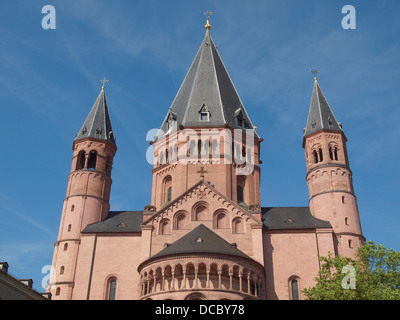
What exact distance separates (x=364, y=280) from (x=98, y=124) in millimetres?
34100

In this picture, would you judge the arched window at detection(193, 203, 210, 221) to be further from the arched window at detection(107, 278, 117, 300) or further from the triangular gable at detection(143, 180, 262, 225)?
the arched window at detection(107, 278, 117, 300)

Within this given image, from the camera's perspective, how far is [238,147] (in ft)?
166

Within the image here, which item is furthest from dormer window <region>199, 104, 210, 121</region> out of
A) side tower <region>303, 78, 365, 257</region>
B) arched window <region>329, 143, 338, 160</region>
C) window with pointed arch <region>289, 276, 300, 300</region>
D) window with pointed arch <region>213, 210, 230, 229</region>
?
window with pointed arch <region>289, 276, 300, 300</region>

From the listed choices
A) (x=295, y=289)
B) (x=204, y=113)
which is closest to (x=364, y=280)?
(x=295, y=289)

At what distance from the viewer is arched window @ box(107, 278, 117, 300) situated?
41906 mm

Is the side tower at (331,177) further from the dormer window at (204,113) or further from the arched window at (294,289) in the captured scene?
the dormer window at (204,113)

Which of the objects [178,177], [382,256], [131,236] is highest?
[178,177]

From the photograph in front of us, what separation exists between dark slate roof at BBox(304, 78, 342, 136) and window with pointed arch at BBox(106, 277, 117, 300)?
2562 centimetres

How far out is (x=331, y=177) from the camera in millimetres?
46562

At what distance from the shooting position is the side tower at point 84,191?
1705 inches
